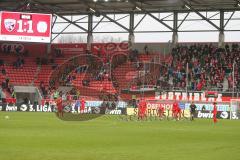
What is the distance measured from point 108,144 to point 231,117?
114 ft

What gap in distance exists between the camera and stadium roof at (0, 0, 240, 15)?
2486 inches

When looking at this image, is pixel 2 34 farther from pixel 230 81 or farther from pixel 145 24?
pixel 230 81

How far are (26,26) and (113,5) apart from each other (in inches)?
472

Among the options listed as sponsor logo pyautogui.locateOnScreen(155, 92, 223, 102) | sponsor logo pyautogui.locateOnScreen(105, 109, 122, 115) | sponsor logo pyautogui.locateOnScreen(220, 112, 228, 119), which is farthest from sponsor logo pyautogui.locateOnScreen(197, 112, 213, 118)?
sponsor logo pyautogui.locateOnScreen(105, 109, 122, 115)

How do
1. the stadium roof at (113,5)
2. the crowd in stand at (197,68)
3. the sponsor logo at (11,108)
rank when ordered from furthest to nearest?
the stadium roof at (113,5), the sponsor logo at (11,108), the crowd in stand at (197,68)

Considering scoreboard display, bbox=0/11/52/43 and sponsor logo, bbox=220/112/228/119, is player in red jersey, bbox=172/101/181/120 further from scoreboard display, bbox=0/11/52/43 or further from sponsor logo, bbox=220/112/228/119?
scoreboard display, bbox=0/11/52/43

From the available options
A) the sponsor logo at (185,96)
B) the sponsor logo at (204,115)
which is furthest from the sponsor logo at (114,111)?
the sponsor logo at (204,115)

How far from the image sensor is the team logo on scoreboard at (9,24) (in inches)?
2327

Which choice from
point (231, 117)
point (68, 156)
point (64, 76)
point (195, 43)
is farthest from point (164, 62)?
point (68, 156)

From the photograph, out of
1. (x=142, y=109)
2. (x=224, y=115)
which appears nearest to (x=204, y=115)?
(x=224, y=115)

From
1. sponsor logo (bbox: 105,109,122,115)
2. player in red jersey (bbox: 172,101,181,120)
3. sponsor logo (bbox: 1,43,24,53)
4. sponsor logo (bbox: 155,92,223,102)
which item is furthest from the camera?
sponsor logo (bbox: 1,43,24,53)

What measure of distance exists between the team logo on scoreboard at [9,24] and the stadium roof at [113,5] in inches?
344

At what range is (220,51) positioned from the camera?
6444cm

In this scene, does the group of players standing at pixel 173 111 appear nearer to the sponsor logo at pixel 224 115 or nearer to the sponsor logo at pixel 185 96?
the sponsor logo at pixel 185 96
